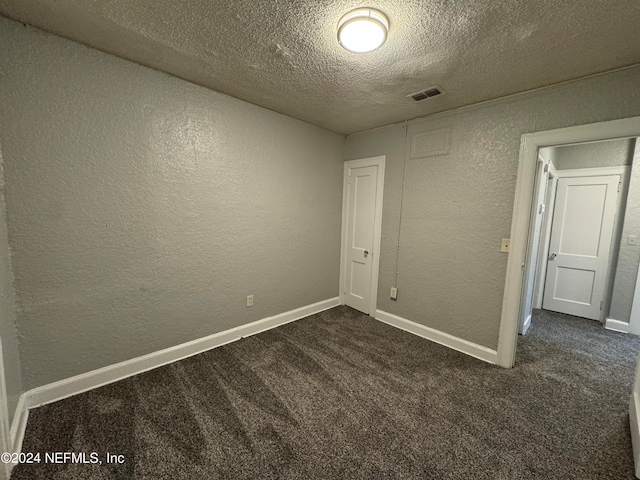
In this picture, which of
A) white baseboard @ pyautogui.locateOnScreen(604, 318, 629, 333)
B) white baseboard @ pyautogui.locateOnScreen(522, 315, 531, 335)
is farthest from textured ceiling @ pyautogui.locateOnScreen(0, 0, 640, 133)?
white baseboard @ pyautogui.locateOnScreen(604, 318, 629, 333)

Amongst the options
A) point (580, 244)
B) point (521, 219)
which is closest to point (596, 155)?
point (580, 244)

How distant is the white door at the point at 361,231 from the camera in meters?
3.26

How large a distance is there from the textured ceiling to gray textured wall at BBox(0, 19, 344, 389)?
0.24 metres

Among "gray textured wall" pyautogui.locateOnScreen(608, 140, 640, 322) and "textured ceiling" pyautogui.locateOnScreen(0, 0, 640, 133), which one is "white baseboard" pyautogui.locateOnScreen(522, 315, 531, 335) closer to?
"gray textured wall" pyautogui.locateOnScreen(608, 140, 640, 322)

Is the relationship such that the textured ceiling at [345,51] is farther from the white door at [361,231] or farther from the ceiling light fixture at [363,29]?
the white door at [361,231]

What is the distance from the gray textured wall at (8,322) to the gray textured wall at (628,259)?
18.5 ft

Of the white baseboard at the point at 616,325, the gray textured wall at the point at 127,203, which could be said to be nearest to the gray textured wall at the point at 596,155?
the white baseboard at the point at 616,325

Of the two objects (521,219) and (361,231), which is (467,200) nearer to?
(521,219)

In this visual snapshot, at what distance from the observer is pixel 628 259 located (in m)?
3.10

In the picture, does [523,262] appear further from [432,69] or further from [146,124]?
[146,124]

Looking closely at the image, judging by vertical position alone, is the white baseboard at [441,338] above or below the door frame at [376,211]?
below

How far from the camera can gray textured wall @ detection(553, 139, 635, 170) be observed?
3168mm

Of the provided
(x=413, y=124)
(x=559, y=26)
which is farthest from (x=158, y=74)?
(x=559, y=26)

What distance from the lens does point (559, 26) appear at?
1373 mm
